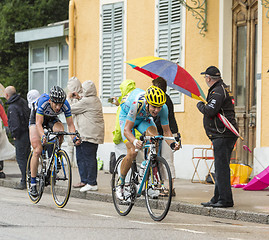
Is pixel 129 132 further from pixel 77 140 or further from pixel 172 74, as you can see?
pixel 172 74

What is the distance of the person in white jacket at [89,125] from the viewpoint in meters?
12.5

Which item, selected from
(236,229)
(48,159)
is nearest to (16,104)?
(48,159)

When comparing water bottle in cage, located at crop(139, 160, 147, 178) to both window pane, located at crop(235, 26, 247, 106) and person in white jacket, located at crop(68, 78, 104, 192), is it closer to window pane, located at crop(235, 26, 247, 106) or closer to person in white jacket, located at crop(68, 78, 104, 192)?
person in white jacket, located at crop(68, 78, 104, 192)

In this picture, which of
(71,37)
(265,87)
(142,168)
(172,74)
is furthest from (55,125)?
(71,37)

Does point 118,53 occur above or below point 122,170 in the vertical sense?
above

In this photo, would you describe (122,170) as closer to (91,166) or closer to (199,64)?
(91,166)

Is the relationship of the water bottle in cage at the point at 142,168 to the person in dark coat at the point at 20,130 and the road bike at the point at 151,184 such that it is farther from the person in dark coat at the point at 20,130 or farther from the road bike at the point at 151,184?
the person in dark coat at the point at 20,130

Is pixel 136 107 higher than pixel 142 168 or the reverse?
higher

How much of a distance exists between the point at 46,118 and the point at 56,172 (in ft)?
3.12

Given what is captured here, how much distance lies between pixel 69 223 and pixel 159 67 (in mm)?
2909

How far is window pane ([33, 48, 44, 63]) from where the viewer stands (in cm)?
2228

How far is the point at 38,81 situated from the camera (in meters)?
22.4

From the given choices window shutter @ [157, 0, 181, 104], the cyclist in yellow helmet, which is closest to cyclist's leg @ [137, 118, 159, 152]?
the cyclist in yellow helmet

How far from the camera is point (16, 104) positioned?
539 inches
